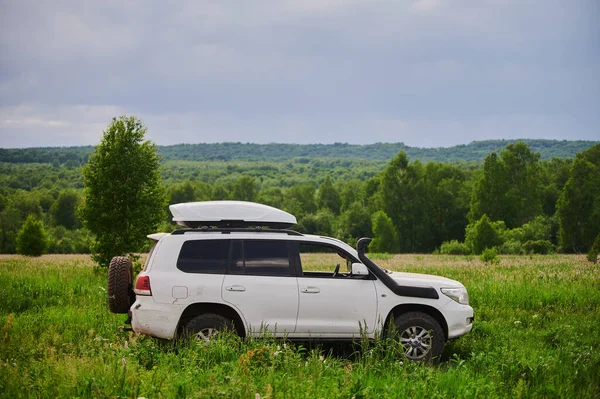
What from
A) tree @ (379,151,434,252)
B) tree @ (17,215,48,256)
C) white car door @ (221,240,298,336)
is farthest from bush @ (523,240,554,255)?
white car door @ (221,240,298,336)

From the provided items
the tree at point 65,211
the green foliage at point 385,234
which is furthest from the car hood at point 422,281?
the tree at point 65,211

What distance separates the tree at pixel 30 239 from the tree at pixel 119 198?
23812mm

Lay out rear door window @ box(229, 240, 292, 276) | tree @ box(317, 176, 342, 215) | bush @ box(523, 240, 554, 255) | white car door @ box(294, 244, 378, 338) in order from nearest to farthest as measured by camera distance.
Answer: white car door @ box(294, 244, 378, 338), rear door window @ box(229, 240, 292, 276), bush @ box(523, 240, 554, 255), tree @ box(317, 176, 342, 215)

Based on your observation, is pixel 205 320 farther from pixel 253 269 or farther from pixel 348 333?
pixel 348 333

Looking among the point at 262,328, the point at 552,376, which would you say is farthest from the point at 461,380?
the point at 262,328

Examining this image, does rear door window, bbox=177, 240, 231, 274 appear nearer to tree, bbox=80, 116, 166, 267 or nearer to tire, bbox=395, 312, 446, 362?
tire, bbox=395, 312, 446, 362

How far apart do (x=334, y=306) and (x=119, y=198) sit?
16.6 metres

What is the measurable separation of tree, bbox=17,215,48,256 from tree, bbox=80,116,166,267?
23812mm

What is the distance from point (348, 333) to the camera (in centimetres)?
908

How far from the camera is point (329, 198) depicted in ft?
453

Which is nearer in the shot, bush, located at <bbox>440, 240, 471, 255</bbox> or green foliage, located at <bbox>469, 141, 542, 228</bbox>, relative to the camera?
bush, located at <bbox>440, 240, 471, 255</bbox>

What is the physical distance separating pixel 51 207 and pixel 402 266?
10774 cm

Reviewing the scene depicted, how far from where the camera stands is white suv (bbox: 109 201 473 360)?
8.88 metres

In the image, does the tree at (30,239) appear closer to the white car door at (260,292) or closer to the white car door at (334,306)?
the white car door at (260,292)
